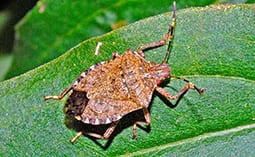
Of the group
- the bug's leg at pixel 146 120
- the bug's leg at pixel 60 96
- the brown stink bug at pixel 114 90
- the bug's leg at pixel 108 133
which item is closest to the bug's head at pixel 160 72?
the brown stink bug at pixel 114 90

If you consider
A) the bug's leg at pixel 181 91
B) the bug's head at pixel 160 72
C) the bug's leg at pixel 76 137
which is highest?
the bug's head at pixel 160 72

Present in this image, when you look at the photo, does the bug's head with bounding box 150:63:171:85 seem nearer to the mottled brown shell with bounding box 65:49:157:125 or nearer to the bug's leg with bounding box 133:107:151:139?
the mottled brown shell with bounding box 65:49:157:125

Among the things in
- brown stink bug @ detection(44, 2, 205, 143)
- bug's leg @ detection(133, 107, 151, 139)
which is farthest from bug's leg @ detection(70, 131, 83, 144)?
bug's leg @ detection(133, 107, 151, 139)

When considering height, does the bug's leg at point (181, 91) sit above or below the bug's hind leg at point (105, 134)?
above

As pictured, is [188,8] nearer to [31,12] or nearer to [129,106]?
[129,106]

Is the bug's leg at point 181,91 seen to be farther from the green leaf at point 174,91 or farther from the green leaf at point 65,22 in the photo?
the green leaf at point 65,22

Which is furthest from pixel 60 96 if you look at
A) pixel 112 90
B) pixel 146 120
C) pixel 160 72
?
pixel 160 72

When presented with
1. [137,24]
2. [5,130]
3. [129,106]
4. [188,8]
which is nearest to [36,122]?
[5,130]

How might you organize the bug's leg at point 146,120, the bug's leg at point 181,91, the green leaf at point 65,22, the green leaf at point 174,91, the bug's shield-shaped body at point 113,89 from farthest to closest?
1. the green leaf at point 65,22
2. the bug's shield-shaped body at point 113,89
3. the bug's leg at point 146,120
4. the bug's leg at point 181,91
5. the green leaf at point 174,91
